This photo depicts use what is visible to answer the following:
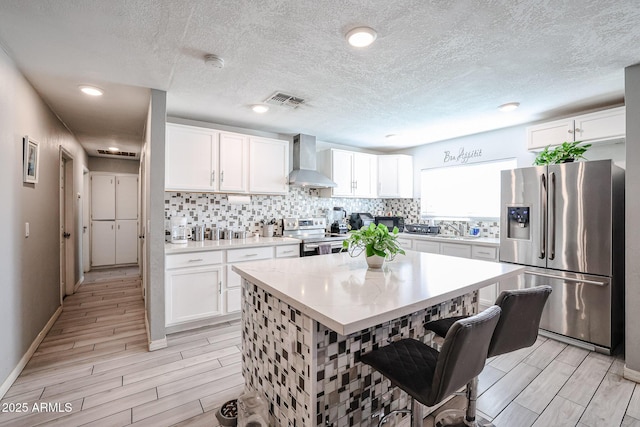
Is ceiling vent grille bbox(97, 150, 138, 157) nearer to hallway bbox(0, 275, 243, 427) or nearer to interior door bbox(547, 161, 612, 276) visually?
hallway bbox(0, 275, 243, 427)

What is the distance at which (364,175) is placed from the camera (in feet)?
16.5

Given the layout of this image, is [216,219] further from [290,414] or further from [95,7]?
[290,414]

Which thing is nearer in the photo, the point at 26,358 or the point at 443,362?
the point at 443,362

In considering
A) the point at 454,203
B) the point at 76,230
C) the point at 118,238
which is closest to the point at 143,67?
the point at 76,230

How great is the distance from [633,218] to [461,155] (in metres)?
2.44

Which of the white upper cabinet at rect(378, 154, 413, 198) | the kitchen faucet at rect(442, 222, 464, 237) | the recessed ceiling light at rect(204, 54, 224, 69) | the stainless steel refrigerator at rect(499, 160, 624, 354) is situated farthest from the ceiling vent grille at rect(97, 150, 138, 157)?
the stainless steel refrigerator at rect(499, 160, 624, 354)

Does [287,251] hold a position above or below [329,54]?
below

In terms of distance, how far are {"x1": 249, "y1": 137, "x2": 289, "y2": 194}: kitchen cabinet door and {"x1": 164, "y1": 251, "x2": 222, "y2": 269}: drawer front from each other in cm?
104

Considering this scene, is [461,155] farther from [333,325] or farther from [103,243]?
[103,243]

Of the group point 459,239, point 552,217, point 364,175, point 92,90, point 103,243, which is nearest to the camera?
point 92,90

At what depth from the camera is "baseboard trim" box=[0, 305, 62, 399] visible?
207 cm

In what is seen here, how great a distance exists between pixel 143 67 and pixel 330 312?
241 cm

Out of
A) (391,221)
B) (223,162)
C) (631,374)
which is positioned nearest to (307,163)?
(223,162)

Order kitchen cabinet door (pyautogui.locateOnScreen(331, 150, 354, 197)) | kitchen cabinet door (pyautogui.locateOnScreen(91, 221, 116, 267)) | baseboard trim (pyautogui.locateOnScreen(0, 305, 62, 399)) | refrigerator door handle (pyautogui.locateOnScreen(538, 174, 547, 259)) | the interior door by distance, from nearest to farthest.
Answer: baseboard trim (pyautogui.locateOnScreen(0, 305, 62, 399))
the interior door
refrigerator door handle (pyautogui.locateOnScreen(538, 174, 547, 259))
kitchen cabinet door (pyautogui.locateOnScreen(331, 150, 354, 197))
kitchen cabinet door (pyautogui.locateOnScreen(91, 221, 116, 267))
